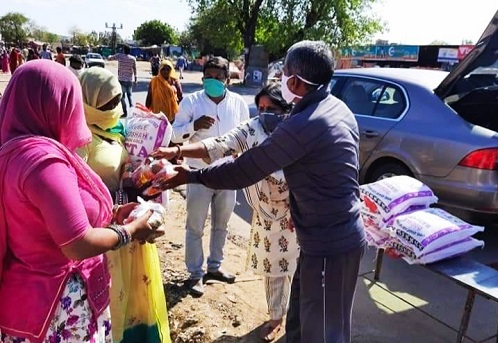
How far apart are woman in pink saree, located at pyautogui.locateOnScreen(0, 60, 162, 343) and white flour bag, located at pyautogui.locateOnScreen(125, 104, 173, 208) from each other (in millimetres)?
709

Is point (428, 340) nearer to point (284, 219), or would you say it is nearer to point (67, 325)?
point (284, 219)

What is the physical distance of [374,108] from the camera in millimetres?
5219

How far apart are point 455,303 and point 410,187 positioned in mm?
1078

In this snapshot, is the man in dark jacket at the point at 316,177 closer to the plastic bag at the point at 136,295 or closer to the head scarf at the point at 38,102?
the plastic bag at the point at 136,295

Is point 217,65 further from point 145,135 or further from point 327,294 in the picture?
point 327,294

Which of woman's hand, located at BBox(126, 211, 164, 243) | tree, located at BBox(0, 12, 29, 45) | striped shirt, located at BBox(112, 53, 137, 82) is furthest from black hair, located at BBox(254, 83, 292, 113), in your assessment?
tree, located at BBox(0, 12, 29, 45)

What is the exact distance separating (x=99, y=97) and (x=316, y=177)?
1.14 metres

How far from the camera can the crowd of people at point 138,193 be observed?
Result: 1488mm

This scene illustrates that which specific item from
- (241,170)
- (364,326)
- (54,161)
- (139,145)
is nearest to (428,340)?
(364,326)

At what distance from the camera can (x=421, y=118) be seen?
4.67m

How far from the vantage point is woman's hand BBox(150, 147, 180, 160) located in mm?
2465

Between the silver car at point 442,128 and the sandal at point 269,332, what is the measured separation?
239 cm

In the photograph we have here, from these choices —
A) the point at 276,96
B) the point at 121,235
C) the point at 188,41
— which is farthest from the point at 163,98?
the point at 188,41

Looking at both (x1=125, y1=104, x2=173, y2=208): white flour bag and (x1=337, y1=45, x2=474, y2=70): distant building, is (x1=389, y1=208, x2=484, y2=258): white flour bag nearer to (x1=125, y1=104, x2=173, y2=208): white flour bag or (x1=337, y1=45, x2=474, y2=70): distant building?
(x1=125, y1=104, x2=173, y2=208): white flour bag
